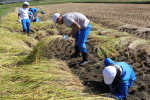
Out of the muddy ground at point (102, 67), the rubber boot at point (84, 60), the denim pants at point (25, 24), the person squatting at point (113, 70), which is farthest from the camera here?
the denim pants at point (25, 24)

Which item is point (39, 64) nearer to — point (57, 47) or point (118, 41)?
point (57, 47)

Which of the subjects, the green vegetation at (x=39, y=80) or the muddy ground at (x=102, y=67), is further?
the muddy ground at (x=102, y=67)

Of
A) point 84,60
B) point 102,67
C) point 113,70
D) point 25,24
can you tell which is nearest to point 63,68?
point 84,60

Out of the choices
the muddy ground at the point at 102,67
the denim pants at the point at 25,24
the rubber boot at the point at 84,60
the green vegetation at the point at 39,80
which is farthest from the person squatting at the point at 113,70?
the denim pants at the point at 25,24

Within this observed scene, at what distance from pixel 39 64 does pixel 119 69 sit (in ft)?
5.48

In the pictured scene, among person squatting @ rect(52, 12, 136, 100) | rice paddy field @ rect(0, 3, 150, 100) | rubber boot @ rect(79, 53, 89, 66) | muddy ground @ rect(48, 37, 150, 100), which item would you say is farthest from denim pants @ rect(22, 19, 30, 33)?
rubber boot @ rect(79, 53, 89, 66)

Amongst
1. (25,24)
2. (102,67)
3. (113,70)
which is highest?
(25,24)

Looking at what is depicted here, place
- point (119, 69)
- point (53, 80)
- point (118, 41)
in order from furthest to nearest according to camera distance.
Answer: point (118, 41) < point (53, 80) < point (119, 69)

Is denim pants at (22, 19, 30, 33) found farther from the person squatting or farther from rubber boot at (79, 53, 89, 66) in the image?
rubber boot at (79, 53, 89, 66)

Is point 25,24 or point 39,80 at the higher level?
point 25,24

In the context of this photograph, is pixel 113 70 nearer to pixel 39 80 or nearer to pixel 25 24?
pixel 39 80

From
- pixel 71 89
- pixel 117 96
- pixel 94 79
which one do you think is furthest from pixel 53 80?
pixel 117 96

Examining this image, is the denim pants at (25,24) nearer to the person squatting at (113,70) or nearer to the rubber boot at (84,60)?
the person squatting at (113,70)

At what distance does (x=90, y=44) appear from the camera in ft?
15.0
